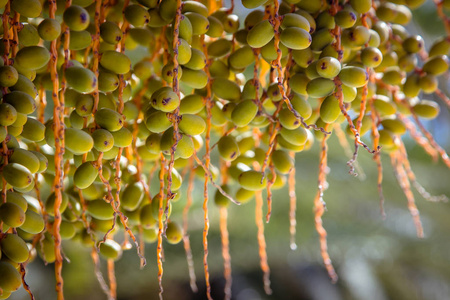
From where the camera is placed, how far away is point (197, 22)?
573 mm

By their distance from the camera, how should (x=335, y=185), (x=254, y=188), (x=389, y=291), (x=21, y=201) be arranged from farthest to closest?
(x=389, y=291)
(x=335, y=185)
(x=254, y=188)
(x=21, y=201)

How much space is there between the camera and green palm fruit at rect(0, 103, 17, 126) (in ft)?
1.56

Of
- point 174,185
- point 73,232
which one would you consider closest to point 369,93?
point 174,185

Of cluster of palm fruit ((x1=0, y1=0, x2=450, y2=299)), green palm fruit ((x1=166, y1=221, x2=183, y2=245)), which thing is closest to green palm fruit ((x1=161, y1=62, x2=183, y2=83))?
cluster of palm fruit ((x1=0, y1=0, x2=450, y2=299))

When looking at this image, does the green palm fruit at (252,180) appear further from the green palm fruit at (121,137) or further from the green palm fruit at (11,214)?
the green palm fruit at (11,214)

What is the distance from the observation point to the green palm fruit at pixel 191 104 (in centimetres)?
60

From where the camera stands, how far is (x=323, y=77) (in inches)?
21.7

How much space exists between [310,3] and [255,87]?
0.13 m

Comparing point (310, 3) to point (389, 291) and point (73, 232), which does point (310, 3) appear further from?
point (389, 291)

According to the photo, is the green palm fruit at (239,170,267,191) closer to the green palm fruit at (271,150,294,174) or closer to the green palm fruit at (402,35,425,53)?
the green palm fruit at (271,150,294,174)

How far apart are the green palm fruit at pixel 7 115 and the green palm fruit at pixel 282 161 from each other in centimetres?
33

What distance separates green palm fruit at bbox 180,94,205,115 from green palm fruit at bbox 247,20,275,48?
0.35ft

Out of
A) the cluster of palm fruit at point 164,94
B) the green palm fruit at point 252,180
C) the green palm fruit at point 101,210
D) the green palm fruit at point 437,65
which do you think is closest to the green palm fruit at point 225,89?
the cluster of palm fruit at point 164,94

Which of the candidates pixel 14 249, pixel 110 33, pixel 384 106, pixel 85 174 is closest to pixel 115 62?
pixel 110 33
